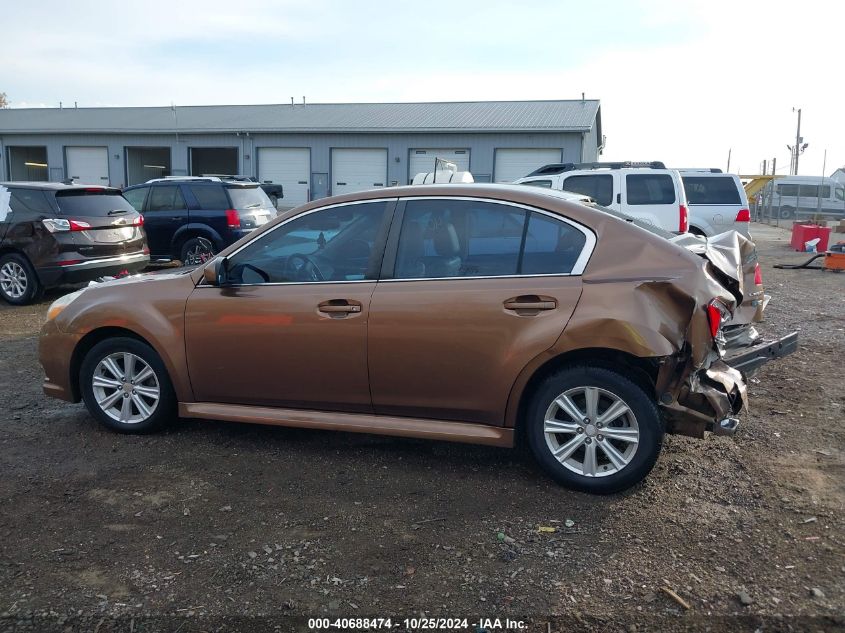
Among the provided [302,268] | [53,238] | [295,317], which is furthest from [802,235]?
[295,317]

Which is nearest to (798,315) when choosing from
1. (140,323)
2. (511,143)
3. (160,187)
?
(140,323)

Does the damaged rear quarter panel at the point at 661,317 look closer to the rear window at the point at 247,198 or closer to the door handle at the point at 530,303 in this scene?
the door handle at the point at 530,303

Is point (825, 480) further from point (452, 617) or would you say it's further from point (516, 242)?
point (452, 617)

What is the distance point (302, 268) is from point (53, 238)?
670cm

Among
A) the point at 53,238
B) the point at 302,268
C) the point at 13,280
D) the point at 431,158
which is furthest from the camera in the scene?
the point at 431,158

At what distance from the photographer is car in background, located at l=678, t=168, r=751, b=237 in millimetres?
14680

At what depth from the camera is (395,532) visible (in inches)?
144

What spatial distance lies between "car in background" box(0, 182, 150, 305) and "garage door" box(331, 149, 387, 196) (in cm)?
1852

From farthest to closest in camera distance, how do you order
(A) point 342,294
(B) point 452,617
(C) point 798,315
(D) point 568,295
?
1. (C) point 798,315
2. (A) point 342,294
3. (D) point 568,295
4. (B) point 452,617

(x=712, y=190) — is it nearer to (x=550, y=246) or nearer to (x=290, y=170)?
(x=550, y=246)

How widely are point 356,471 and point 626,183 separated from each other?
9.61 m

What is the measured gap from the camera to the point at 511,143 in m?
27.1

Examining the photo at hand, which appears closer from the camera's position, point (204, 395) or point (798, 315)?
point (204, 395)

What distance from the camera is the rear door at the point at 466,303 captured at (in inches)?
159
